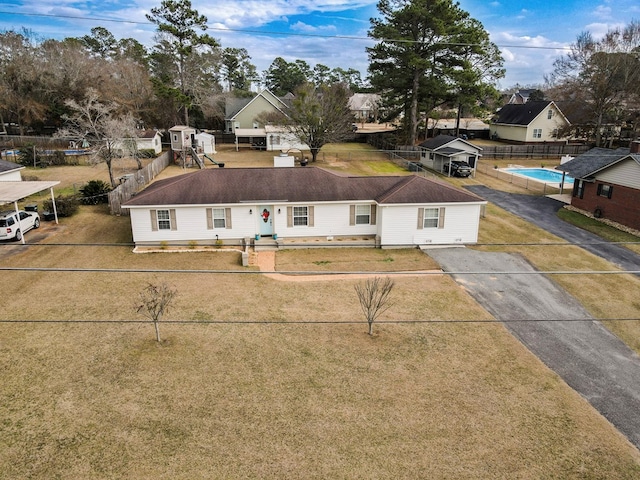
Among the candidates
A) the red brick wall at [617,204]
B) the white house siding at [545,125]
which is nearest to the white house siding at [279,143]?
the white house siding at [545,125]

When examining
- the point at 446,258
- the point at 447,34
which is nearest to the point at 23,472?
the point at 446,258

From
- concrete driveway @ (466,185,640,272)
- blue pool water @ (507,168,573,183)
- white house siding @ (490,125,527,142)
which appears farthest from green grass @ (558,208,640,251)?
white house siding @ (490,125,527,142)

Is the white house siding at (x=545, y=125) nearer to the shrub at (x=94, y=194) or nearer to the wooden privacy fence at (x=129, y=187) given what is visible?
the wooden privacy fence at (x=129, y=187)

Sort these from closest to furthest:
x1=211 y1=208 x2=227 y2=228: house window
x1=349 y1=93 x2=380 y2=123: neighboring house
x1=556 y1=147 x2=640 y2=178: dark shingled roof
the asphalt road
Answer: the asphalt road → x1=211 y1=208 x2=227 y2=228: house window → x1=556 y1=147 x2=640 y2=178: dark shingled roof → x1=349 y1=93 x2=380 y2=123: neighboring house

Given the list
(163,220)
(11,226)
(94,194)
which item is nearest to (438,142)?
(163,220)

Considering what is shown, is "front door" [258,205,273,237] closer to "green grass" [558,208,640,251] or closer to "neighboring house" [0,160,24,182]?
"neighboring house" [0,160,24,182]

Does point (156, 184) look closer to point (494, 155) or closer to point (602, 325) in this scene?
point (602, 325)
